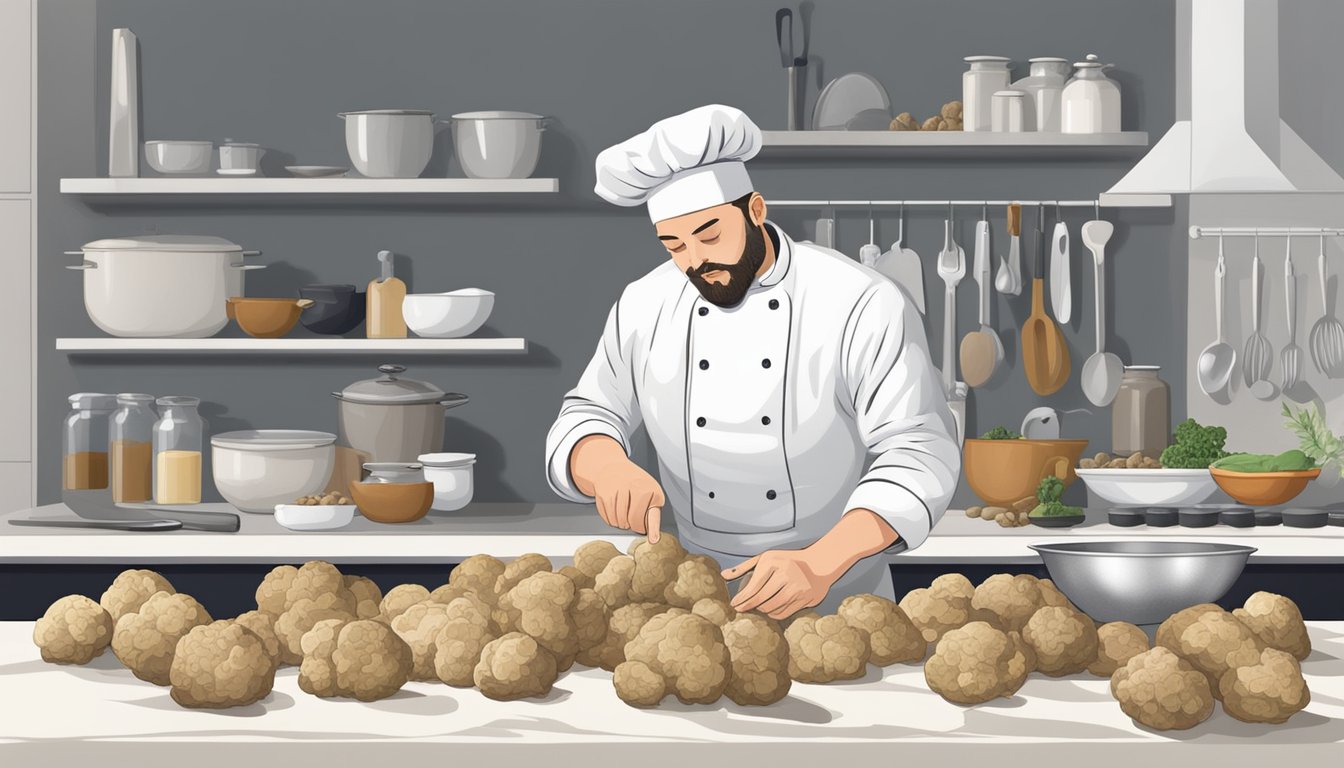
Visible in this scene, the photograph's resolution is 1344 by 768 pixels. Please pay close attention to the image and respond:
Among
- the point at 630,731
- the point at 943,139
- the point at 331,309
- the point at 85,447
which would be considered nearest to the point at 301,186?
the point at 331,309

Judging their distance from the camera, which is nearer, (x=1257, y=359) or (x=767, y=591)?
(x=767, y=591)

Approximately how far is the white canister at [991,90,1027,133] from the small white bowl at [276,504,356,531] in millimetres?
1625

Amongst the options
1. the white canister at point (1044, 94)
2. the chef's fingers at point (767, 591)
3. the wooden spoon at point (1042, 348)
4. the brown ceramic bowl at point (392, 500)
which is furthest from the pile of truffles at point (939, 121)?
the chef's fingers at point (767, 591)

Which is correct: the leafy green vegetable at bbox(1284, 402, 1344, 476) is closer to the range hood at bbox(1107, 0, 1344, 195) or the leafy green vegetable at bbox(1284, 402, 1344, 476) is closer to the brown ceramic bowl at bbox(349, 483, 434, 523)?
the range hood at bbox(1107, 0, 1344, 195)

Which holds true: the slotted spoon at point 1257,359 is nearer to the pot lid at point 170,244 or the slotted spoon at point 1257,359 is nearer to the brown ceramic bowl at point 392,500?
the brown ceramic bowl at point 392,500

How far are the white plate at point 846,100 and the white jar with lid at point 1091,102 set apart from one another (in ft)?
1.32

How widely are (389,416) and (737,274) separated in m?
1.39

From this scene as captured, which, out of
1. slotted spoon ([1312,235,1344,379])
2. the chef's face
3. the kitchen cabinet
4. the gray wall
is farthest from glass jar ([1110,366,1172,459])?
the kitchen cabinet

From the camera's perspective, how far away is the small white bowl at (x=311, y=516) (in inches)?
113

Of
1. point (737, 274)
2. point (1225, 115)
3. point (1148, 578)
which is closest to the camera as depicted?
point (1148, 578)

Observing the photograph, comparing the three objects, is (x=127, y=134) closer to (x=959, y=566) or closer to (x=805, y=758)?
(x=959, y=566)

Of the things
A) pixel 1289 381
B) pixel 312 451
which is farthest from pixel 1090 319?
pixel 312 451

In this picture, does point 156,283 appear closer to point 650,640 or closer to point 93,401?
point 93,401

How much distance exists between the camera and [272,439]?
10.3 feet
